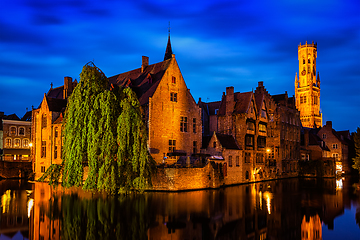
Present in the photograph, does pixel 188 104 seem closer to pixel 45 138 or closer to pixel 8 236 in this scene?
pixel 45 138

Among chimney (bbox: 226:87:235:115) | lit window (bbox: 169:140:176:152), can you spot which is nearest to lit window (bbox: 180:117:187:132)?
lit window (bbox: 169:140:176:152)

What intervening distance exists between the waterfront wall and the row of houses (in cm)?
564

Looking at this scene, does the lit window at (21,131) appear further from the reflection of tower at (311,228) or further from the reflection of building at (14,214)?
the reflection of tower at (311,228)

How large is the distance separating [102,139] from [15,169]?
125ft

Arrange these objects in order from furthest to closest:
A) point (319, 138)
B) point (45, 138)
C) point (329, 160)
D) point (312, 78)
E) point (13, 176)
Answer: point (312, 78) < point (319, 138) < point (329, 160) < point (13, 176) < point (45, 138)

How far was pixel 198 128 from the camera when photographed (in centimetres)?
4881

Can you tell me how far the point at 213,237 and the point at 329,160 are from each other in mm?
53760

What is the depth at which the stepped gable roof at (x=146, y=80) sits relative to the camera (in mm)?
44906

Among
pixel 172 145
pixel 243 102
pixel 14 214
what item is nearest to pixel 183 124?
pixel 172 145

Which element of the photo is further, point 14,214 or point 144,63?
point 144,63

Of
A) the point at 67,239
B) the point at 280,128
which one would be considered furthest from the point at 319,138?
the point at 67,239

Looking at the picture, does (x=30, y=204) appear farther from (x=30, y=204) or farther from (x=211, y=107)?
(x=211, y=107)

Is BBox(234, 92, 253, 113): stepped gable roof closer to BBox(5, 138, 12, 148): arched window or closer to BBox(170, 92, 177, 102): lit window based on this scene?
BBox(170, 92, 177, 102): lit window

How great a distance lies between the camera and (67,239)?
1798 centimetres
